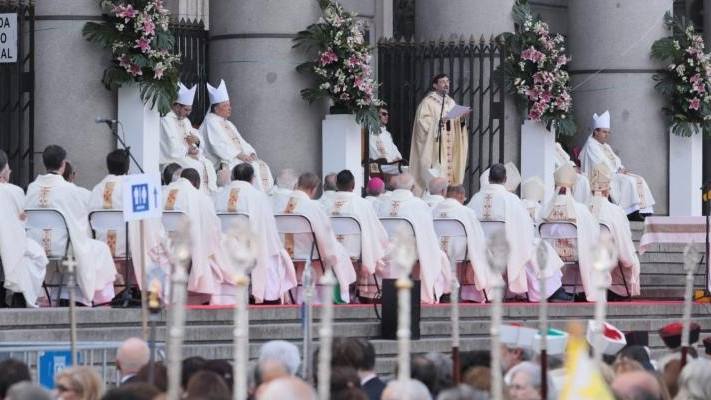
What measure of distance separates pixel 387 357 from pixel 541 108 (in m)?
8.67

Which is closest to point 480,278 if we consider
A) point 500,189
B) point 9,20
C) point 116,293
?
point 500,189

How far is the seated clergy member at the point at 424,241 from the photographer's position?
1998cm

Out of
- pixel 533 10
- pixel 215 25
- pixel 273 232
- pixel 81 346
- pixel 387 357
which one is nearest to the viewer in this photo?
pixel 81 346

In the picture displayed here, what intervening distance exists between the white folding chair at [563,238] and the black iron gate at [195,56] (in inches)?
176

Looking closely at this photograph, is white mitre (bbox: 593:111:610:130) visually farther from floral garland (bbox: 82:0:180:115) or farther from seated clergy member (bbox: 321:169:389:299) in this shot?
floral garland (bbox: 82:0:180:115)

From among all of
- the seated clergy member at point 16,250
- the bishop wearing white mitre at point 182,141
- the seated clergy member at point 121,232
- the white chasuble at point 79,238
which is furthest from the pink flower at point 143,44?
the seated clergy member at point 16,250

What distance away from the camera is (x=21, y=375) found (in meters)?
10.4

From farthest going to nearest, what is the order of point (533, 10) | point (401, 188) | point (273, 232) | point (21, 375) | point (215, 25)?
point (533, 10) → point (215, 25) → point (401, 188) → point (273, 232) → point (21, 375)

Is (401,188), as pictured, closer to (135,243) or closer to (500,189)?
(500,189)

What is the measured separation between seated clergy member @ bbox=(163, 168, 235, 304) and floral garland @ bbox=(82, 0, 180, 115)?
7.82ft

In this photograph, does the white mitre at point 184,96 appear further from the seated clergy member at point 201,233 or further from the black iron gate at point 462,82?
the black iron gate at point 462,82

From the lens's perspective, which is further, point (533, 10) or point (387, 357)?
point (533, 10)

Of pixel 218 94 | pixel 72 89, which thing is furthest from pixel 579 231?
pixel 72 89

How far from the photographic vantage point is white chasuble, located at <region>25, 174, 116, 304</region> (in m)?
17.3
